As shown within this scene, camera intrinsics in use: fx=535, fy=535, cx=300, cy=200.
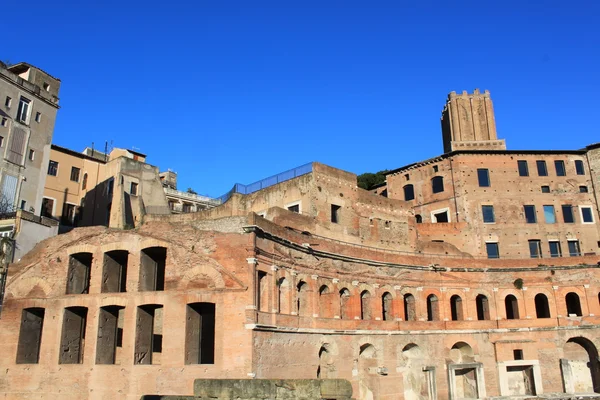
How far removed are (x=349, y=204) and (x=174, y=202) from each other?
22.9 metres

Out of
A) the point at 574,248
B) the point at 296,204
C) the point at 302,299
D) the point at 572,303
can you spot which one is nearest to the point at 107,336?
the point at 302,299

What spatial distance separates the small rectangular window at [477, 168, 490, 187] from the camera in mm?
39659

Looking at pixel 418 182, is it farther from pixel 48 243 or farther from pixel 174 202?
pixel 48 243

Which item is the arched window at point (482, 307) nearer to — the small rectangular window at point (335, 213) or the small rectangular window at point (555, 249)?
the small rectangular window at point (555, 249)

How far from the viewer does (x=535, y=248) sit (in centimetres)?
3862

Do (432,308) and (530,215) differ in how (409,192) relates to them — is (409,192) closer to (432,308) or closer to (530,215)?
(530,215)

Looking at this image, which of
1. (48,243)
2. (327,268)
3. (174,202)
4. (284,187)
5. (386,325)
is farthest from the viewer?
(174,202)

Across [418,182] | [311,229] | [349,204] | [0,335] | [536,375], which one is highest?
[418,182]

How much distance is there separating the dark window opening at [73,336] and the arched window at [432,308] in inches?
781

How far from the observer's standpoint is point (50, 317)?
80.8 feet

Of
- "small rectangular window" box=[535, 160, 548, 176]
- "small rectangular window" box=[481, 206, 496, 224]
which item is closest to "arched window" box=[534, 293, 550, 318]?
"small rectangular window" box=[481, 206, 496, 224]

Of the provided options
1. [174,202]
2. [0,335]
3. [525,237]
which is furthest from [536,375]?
[174,202]

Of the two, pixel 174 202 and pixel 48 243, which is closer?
pixel 48 243

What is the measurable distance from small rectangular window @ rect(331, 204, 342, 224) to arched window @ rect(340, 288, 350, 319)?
5.14 meters
